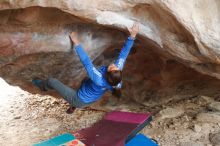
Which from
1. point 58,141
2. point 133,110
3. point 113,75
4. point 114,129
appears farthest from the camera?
point 133,110

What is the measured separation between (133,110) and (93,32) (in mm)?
1611

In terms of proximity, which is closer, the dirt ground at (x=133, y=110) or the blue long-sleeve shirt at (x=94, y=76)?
the blue long-sleeve shirt at (x=94, y=76)

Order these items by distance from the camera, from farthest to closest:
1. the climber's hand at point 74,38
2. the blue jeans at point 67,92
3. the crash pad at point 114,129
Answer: the crash pad at point 114,129, the blue jeans at point 67,92, the climber's hand at point 74,38

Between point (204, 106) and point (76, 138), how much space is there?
184cm

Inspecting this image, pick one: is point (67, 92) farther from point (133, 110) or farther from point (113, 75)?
point (133, 110)

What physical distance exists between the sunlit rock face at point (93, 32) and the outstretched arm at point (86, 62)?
10 centimetres

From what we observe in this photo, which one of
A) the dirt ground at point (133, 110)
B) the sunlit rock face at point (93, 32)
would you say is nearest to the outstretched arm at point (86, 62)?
the sunlit rock face at point (93, 32)

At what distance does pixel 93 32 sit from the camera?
3.33 m

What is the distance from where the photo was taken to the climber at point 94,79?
297 cm

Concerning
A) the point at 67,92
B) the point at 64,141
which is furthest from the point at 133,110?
the point at 67,92

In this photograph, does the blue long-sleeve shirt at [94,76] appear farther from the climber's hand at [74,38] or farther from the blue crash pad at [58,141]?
the blue crash pad at [58,141]

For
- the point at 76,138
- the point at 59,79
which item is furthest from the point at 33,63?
the point at 76,138

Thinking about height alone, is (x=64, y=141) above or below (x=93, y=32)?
below

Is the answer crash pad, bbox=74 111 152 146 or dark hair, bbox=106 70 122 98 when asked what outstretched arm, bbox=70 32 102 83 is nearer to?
dark hair, bbox=106 70 122 98
